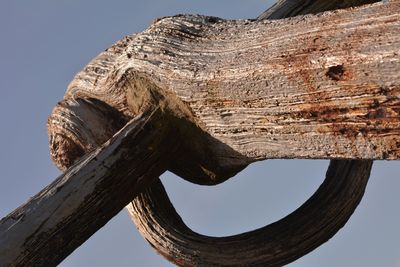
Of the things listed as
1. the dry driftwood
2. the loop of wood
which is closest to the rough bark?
the loop of wood

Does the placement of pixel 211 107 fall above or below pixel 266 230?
above

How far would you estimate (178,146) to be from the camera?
3.31 m

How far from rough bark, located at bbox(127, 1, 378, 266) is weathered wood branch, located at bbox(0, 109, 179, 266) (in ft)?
1.26

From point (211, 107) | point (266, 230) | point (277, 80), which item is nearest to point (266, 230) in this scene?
point (266, 230)

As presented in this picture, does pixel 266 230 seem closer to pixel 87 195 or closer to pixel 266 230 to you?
pixel 266 230

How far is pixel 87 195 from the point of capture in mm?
3045

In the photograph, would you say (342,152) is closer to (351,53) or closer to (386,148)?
(386,148)

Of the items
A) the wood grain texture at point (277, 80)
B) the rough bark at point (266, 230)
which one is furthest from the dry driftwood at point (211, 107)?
the rough bark at point (266, 230)

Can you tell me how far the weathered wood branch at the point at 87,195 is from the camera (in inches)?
112

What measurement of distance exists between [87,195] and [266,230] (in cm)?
97

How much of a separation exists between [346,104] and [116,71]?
136 centimetres

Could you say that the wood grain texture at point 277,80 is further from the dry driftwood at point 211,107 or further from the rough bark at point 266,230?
the rough bark at point 266,230

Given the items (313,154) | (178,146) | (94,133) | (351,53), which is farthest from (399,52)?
(94,133)

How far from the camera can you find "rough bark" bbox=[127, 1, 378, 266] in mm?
3525
